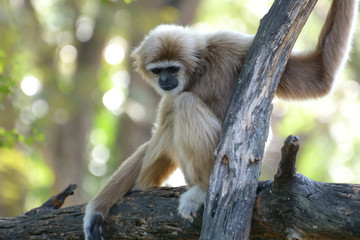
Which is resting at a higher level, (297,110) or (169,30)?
(297,110)

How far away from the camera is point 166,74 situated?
5777 millimetres

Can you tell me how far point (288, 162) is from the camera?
3744 mm

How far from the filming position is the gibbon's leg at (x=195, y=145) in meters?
4.75

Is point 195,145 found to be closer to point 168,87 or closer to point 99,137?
point 168,87

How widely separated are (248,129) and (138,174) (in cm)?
211

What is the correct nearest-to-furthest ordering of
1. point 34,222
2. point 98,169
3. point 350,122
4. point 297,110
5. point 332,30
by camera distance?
point 332,30, point 34,222, point 350,122, point 297,110, point 98,169

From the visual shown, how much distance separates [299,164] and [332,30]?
16.8 m

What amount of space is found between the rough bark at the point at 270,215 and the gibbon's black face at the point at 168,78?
4.47 feet

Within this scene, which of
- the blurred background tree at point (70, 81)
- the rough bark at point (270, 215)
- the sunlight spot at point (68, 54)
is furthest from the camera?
the sunlight spot at point (68, 54)

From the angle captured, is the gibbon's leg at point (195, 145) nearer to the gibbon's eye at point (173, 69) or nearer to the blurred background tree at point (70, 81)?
the gibbon's eye at point (173, 69)

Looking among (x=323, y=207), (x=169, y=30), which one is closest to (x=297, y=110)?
(x=169, y=30)

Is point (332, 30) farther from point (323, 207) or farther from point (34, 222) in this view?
point (34, 222)

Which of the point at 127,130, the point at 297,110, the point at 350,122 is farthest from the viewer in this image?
the point at 297,110

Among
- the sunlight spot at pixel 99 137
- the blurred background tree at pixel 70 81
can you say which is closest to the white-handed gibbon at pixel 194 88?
the blurred background tree at pixel 70 81
